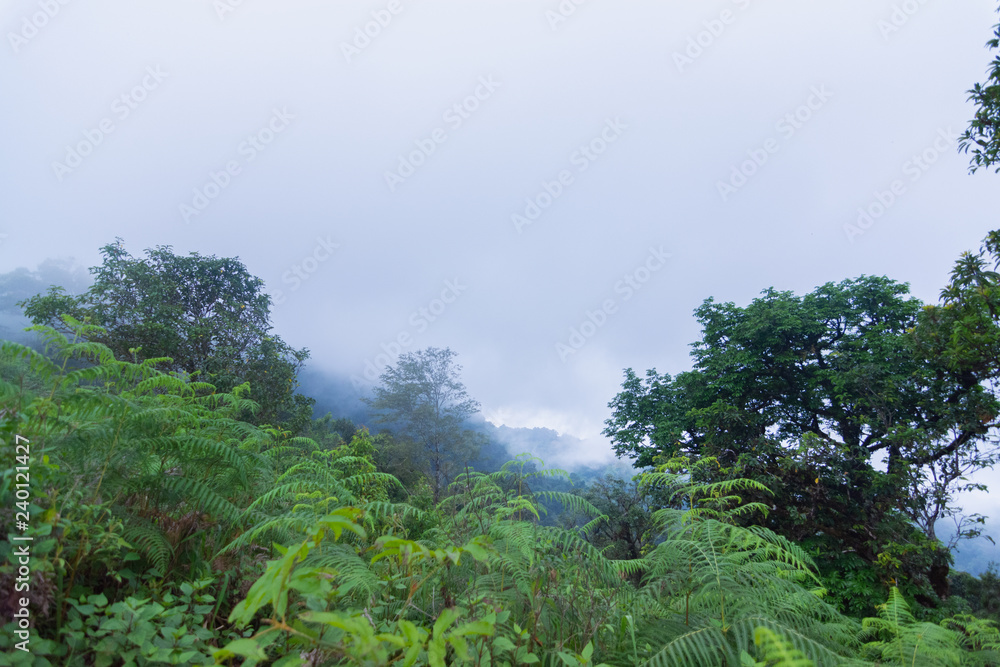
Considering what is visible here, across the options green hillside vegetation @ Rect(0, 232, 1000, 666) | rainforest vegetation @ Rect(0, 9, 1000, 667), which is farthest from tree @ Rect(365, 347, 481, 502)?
green hillside vegetation @ Rect(0, 232, 1000, 666)

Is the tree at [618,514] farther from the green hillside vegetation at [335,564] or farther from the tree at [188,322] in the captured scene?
the tree at [188,322]

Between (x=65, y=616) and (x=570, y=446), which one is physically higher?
(x=570, y=446)

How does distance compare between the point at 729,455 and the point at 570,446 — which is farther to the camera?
the point at 570,446

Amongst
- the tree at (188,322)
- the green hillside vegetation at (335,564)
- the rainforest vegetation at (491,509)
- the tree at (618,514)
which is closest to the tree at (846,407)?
the rainforest vegetation at (491,509)

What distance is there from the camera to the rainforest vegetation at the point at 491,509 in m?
1.45

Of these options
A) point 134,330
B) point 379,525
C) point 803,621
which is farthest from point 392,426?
point 803,621

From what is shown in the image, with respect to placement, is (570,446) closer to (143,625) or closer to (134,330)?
(134,330)

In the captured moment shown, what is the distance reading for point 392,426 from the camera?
29547 mm

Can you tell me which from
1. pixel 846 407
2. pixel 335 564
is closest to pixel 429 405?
pixel 846 407

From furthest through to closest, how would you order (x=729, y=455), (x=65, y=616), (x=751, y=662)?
(x=729, y=455), (x=65, y=616), (x=751, y=662)

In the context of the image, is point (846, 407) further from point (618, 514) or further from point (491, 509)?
point (491, 509)

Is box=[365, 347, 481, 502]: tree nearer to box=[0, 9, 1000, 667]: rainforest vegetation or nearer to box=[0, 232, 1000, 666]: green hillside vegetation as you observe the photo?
box=[0, 9, 1000, 667]: rainforest vegetation

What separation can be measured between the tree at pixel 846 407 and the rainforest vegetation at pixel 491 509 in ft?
0.20

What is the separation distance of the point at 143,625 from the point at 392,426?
2916cm
